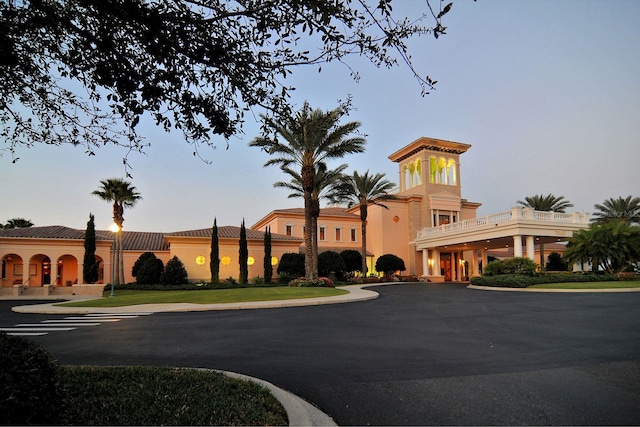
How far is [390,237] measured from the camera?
151 ft

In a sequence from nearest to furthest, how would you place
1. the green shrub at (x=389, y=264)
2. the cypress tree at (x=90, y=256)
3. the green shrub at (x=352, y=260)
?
1. the cypress tree at (x=90, y=256)
2. the green shrub at (x=352, y=260)
3. the green shrub at (x=389, y=264)

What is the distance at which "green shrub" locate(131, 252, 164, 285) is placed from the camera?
34.2m

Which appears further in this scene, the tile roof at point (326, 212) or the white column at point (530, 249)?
the tile roof at point (326, 212)

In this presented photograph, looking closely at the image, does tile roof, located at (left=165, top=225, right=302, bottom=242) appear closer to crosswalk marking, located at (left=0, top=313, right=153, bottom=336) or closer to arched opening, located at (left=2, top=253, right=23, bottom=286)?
arched opening, located at (left=2, top=253, right=23, bottom=286)

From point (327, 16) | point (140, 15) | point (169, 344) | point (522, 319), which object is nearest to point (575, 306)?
point (522, 319)

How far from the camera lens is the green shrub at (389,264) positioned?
4184 cm

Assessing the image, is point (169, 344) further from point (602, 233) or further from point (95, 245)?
point (602, 233)

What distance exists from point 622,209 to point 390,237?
1242 inches

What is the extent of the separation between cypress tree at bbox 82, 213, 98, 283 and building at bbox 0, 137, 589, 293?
1.59 m

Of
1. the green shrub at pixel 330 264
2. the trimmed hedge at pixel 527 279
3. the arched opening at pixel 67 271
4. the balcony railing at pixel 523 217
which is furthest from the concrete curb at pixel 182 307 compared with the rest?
the arched opening at pixel 67 271

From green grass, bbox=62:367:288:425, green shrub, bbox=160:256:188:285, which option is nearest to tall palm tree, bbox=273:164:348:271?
green shrub, bbox=160:256:188:285

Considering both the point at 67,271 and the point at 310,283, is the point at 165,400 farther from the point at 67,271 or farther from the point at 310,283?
the point at 67,271

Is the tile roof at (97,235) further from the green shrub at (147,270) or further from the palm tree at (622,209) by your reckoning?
the palm tree at (622,209)

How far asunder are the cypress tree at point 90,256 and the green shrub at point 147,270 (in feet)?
10.2
